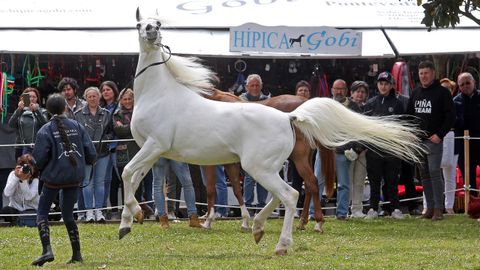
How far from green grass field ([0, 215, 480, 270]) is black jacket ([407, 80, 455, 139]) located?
51.5 inches

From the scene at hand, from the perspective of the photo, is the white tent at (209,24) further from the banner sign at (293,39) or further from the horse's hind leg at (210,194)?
the horse's hind leg at (210,194)

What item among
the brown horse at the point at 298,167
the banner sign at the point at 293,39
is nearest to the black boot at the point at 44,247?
the brown horse at the point at 298,167

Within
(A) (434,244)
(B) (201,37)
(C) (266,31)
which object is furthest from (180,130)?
(B) (201,37)

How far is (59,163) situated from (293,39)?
8.34 meters

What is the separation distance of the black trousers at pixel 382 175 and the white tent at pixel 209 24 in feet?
Answer: 9.14

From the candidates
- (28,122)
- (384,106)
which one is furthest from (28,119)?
(384,106)

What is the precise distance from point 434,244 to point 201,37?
820cm

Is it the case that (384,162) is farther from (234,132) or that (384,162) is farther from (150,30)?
(150,30)

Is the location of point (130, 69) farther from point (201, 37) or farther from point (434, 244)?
point (434, 244)

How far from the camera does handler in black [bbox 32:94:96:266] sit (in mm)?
10219

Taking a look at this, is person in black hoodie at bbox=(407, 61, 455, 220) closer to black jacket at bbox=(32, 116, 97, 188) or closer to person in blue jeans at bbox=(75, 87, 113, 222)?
person in blue jeans at bbox=(75, 87, 113, 222)

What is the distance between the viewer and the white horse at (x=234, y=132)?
10984 mm

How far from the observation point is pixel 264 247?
11852 millimetres

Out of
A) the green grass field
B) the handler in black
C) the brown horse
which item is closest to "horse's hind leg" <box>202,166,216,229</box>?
the brown horse
